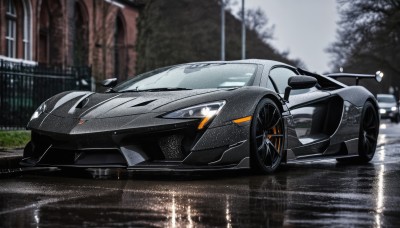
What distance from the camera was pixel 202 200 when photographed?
5137 mm

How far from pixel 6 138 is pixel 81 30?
1808cm

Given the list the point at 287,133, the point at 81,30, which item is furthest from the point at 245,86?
the point at 81,30

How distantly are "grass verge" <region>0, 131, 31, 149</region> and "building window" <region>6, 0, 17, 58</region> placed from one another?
12.3 meters

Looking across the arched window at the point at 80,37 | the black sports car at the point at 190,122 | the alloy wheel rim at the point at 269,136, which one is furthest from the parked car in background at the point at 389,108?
the alloy wheel rim at the point at 269,136

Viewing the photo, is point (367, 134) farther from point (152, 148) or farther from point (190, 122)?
point (152, 148)

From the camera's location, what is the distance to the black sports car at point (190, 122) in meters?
6.29

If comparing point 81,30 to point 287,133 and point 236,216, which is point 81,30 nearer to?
point 287,133

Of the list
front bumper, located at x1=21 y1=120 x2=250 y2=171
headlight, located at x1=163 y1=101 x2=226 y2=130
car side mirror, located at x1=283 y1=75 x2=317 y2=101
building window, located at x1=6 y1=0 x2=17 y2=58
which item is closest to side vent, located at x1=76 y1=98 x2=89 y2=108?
front bumper, located at x1=21 y1=120 x2=250 y2=171

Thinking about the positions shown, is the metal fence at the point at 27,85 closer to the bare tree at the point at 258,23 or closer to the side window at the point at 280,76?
the side window at the point at 280,76

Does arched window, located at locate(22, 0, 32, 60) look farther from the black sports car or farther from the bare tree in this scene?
the bare tree

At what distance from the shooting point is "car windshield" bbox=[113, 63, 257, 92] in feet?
23.9

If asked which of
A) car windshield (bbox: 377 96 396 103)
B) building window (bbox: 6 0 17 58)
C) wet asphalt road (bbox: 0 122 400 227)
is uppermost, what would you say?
building window (bbox: 6 0 17 58)

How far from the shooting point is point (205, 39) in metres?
58.6

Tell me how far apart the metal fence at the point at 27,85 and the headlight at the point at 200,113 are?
8.40 metres
